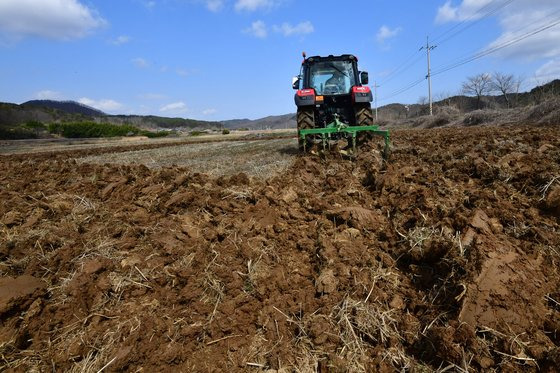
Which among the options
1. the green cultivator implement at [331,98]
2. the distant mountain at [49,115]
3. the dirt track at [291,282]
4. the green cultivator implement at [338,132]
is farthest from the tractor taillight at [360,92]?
the distant mountain at [49,115]

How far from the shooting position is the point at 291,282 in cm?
253

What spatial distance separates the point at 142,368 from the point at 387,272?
1648 mm

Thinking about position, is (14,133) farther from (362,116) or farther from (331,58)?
(362,116)

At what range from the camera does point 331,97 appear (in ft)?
31.1

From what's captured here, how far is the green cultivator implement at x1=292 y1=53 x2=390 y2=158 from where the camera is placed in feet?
27.7

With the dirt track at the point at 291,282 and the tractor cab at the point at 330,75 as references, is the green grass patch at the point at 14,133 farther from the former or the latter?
the dirt track at the point at 291,282

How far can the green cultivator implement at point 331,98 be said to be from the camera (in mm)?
8453

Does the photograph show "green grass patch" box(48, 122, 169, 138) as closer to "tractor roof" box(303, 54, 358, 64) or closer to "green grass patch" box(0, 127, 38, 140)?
"green grass patch" box(0, 127, 38, 140)

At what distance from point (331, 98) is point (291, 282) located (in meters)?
7.74

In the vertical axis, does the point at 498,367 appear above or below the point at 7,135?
below

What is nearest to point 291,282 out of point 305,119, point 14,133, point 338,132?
point 338,132

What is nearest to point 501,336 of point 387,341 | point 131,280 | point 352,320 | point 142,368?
point 387,341

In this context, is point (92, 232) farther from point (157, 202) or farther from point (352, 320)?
point (352, 320)

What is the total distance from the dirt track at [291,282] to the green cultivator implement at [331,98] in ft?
15.1
